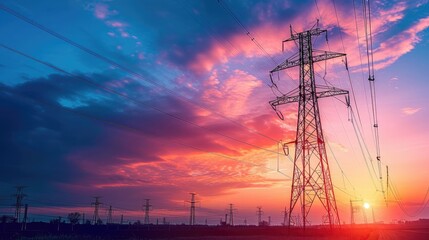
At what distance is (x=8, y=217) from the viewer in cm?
14100

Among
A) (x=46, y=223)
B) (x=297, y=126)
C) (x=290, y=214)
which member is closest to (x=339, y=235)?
(x=290, y=214)

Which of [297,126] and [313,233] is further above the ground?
[297,126]

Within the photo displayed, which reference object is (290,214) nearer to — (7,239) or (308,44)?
(308,44)

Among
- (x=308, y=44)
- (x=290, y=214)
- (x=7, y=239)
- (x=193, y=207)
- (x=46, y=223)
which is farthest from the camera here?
(x=193, y=207)

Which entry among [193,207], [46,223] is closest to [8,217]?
[46,223]

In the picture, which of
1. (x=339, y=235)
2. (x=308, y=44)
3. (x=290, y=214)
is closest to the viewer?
(x=290, y=214)

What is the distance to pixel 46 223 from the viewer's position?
132750mm

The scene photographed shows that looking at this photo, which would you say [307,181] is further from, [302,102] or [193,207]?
[193,207]

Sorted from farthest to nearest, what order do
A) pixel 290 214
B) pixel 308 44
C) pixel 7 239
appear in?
pixel 7 239 < pixel 308 44 < pixel 290 214

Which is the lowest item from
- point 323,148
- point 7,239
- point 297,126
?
point 7,239

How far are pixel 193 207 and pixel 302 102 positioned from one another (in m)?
136

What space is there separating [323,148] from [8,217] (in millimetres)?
138101

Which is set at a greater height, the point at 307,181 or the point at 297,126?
the point at 297,126

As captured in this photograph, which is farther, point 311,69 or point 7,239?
point 7,239
